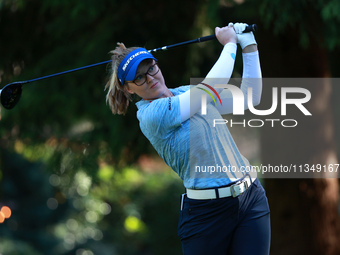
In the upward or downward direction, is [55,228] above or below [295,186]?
below

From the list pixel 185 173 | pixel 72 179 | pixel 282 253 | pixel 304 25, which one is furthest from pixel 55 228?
pixel 185 173

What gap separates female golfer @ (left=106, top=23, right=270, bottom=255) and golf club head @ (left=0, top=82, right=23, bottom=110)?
1.15 metres

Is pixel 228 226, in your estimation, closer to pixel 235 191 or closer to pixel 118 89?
pixel 235 191

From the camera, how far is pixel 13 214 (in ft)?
39.6

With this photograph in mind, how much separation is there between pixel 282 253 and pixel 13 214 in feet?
24.4

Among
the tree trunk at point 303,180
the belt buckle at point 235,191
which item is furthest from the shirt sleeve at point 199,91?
the tree trunk at point 303,180

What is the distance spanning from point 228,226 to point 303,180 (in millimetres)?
3648

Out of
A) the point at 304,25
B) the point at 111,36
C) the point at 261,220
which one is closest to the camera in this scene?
the point at 261,220

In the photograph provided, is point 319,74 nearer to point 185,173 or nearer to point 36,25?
point 36,25

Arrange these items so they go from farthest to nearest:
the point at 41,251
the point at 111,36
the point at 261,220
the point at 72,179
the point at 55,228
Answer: the point at 55,228
the point at 41,251
the point at 72,179
the point at 111,36
the point at 261,220

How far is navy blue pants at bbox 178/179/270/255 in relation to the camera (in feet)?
8.66

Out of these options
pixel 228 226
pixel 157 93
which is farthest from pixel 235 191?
pixel 157 93

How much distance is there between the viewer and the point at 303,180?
6129 millimetres

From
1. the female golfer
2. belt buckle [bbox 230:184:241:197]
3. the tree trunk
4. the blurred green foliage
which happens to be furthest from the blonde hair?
the tree trunk
